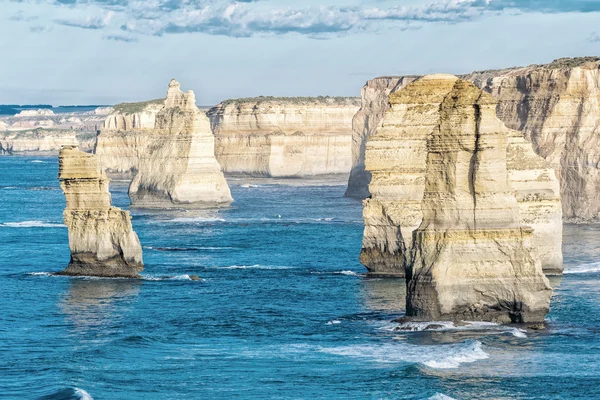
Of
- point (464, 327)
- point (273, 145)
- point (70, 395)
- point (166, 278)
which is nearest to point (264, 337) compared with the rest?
point (464, 327)

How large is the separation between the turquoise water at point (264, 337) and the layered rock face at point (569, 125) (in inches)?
619

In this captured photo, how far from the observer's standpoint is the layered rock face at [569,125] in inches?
3285

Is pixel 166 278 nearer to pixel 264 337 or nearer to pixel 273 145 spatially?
pixel 264 337

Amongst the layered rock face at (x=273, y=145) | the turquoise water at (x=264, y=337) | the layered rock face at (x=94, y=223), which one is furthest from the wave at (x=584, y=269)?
the layered rock face at (x=273, y=145)

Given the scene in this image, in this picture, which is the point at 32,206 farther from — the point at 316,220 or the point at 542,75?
the point at 542,75

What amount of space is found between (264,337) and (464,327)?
608 centimetres

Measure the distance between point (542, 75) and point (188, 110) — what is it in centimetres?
3291

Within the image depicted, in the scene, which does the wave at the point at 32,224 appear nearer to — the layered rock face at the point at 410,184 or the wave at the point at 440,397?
the layered rock face at the point at 410,184

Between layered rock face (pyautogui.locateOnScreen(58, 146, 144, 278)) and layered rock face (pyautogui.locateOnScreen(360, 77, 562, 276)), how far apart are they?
31.6 ft

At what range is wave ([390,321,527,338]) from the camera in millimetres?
36875

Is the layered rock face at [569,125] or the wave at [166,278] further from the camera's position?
the layered rock face at [569,125]

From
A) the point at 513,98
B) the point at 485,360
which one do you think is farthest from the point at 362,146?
the point at 485,360

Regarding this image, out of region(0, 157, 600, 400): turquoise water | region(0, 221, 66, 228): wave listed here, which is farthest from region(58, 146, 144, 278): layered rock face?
region(0, 221, 66, 228): wave

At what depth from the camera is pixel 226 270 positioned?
58562 mm
